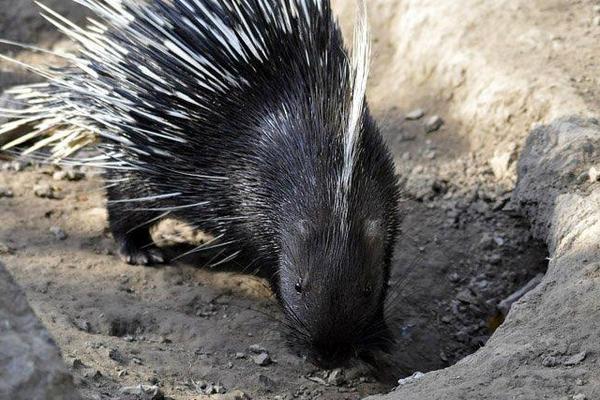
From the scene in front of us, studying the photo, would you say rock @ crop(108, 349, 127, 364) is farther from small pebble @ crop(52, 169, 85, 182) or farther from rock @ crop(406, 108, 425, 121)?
rock @ crop(406, 108, 425, 121)

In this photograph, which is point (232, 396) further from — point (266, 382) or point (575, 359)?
point (575, 359)

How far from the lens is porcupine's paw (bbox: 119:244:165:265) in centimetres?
629

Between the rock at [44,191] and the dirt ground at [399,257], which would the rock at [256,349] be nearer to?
the dirt ground at [399,257]

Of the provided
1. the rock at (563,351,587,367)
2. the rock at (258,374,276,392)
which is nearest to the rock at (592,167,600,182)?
Result: the rock at (563,351,587,367)

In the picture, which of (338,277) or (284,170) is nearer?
(338,277)

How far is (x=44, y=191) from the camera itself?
687 centimetres

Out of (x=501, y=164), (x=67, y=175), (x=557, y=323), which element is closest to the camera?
(x=557, y=323)

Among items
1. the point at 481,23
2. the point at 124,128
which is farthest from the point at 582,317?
the point at 481,23

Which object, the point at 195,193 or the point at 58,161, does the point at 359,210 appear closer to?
the point at 195,193

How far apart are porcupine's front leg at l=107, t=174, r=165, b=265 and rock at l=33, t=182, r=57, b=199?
0.73 meters

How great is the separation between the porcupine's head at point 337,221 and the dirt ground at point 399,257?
480 mm

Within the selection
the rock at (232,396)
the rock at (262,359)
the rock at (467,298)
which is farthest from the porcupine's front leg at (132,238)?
the rock at (467,298)

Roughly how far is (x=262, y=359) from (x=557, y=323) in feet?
5.99

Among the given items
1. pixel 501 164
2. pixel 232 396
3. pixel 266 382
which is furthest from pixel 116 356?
pixel 501 164
